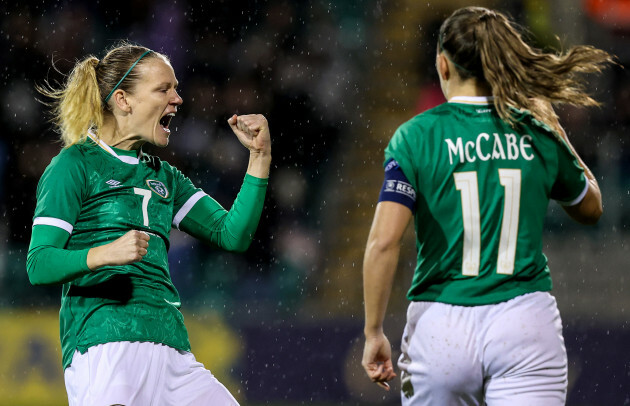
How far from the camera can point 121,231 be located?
10.1 ft

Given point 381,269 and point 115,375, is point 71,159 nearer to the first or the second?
point 115,375

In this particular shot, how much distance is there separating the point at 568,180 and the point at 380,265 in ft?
2.02

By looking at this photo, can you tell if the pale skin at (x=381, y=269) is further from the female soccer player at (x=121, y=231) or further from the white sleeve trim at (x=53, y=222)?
the white sleeve trim at (x=53, y=222)

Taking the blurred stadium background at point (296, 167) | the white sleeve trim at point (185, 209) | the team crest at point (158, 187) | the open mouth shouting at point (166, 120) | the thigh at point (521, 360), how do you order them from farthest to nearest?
the blurred stadium background at point (296, 167) → the white sleeve trim at point (185, 209) → the open mouth shouting at point (166, 120) → the team crest at point (158, 187) → the thigh at point (521, 360)

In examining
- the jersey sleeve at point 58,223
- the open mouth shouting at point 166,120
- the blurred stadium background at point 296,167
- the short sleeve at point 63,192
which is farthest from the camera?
the blurred stadium background at point 296,167

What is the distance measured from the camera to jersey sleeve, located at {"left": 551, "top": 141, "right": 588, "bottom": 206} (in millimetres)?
2734

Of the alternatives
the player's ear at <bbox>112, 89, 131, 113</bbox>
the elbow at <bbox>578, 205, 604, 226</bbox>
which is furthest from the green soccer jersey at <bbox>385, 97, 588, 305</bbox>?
the player's ear at <bbox>112, 89, 131, 113</bbox>

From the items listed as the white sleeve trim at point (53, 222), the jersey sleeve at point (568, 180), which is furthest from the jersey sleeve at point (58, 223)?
the jersey sleeve at point (568, 180)

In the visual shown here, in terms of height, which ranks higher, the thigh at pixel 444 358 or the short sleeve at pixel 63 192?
the short sleeve at pixel 63 192

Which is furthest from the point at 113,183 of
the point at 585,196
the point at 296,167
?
the point at 296,167

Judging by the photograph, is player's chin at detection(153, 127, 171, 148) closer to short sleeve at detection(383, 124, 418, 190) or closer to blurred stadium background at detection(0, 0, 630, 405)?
short sleeve at detection(383, 124, 418, 190)

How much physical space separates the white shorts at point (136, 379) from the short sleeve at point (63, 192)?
1.37 feet

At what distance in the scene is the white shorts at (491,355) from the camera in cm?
Answer: 254

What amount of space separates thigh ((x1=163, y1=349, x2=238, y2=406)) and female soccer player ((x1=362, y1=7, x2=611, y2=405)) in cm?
68
